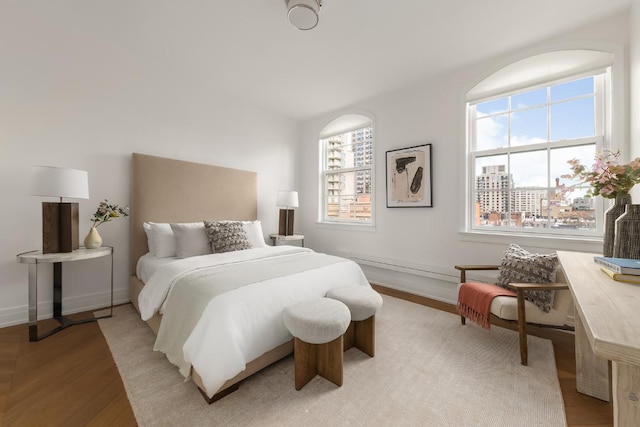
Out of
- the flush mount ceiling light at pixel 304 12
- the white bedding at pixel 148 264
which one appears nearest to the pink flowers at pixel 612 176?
the flush mount ceiling light at pixel 304 12

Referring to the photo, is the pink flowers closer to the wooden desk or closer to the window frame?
the wooden desk

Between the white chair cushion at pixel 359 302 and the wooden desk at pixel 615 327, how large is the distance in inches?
45.3

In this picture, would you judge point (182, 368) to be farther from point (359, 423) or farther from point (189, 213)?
point (189, 213)

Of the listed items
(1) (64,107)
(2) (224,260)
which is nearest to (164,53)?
(1) (64,107)

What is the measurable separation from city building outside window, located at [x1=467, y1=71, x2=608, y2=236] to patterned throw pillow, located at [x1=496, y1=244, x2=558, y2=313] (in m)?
0.70

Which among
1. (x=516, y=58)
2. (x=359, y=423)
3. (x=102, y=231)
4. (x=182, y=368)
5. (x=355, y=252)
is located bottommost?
(x=359, y=423)

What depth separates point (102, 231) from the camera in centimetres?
291

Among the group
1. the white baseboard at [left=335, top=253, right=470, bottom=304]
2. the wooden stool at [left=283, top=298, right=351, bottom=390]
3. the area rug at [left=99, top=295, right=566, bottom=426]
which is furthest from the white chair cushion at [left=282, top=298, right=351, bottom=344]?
the white baseboard at [left=335, top=253, right=470, bottom=304]

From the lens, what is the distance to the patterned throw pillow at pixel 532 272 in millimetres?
2012

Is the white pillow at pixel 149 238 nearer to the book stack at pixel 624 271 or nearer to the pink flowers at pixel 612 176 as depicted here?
the book stack at pixel 624 271

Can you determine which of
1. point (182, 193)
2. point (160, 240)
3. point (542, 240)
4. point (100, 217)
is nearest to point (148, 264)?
point (160, 240)

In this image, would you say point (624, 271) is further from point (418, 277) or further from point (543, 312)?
point (418, 277)

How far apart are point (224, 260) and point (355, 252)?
2234 mm

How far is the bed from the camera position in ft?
5.10
